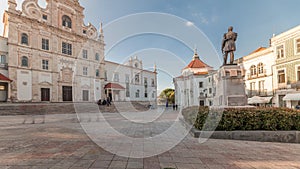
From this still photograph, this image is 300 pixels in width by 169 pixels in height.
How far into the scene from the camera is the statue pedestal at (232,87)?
7.95 m

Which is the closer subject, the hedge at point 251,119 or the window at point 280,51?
the hedge at point 251,119

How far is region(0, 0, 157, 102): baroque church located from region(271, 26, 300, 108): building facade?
20.4 metres

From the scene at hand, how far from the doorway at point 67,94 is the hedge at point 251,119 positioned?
25.0m

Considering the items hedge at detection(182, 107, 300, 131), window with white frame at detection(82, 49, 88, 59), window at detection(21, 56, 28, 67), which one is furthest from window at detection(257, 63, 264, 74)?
window at detection(21, 56, 28, 67)

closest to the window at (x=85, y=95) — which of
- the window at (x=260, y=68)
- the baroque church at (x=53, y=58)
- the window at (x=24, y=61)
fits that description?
the baroque church at (x=53, y=58)

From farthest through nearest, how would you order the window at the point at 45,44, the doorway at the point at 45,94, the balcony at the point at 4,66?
the window at the point at 45,44 < the doorway at the point at 45,94 < the balcony at the point at 4,66

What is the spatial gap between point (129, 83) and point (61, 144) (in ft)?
103

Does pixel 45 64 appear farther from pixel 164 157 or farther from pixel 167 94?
pixel 164 157

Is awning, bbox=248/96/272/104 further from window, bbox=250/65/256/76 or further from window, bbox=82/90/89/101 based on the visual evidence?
window, bbox=82/90/89/101

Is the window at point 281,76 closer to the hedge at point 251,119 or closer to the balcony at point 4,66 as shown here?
the hedge at point 251,119

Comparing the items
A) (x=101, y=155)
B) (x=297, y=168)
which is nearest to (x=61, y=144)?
(x=101, y=155)

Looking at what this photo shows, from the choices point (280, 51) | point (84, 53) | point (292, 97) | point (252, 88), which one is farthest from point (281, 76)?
point (84, 53)

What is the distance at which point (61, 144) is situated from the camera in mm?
4918

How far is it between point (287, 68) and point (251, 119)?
22.1 meters
